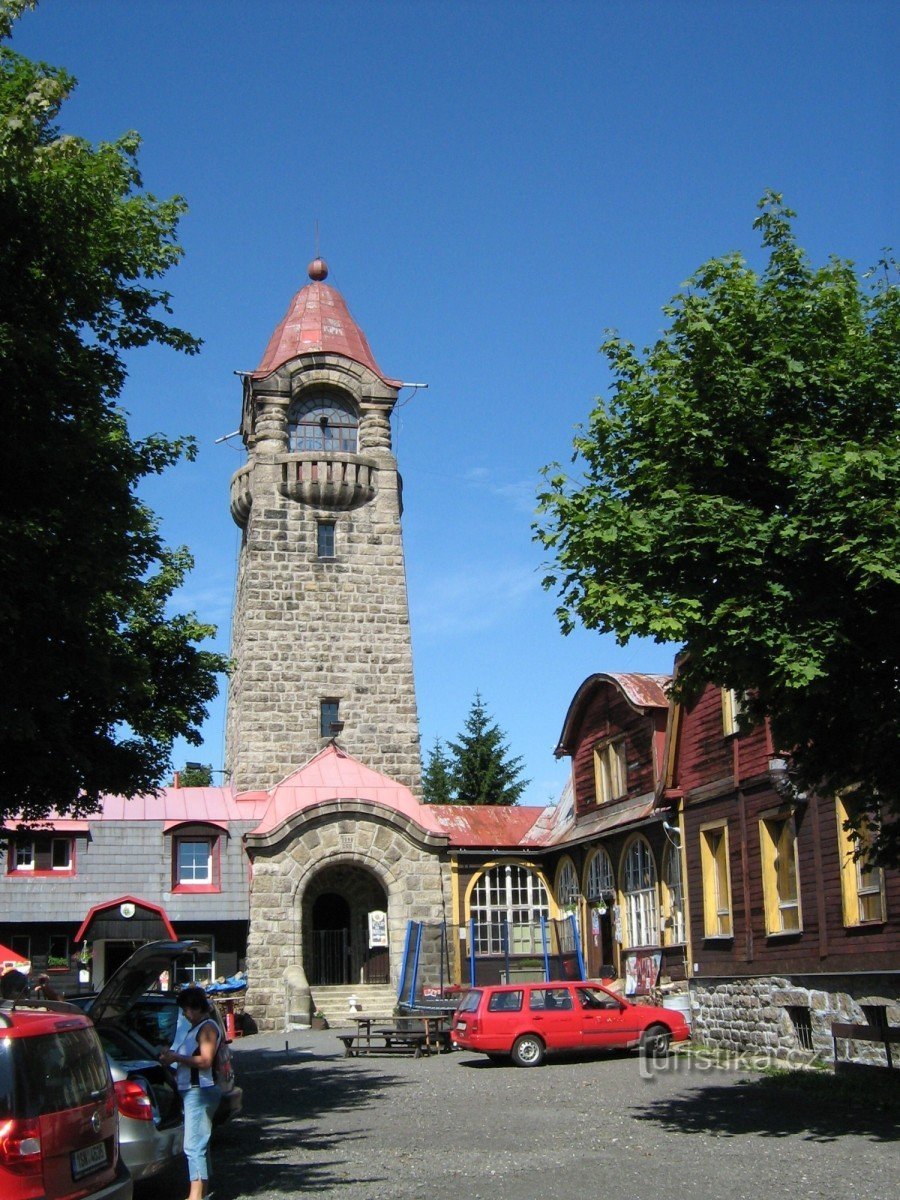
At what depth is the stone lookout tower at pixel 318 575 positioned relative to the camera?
1344 inches

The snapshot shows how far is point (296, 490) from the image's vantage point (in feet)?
116

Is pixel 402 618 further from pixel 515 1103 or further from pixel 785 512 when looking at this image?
pixel 785 512

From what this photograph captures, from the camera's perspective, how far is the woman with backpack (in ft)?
31.9

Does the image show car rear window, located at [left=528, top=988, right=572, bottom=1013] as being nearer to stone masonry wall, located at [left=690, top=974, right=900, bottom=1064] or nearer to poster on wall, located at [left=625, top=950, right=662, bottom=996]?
stone masonry wall, located at [left=690, top=974, right=900, bottom=1064]

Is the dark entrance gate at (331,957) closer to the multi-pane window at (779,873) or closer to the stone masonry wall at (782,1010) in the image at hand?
the stone masonry wall at (782,1010)

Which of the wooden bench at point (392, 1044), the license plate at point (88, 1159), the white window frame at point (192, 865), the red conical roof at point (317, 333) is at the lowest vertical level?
the wooden bench at point (392, 1044)

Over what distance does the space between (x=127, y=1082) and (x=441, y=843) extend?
68.1ft

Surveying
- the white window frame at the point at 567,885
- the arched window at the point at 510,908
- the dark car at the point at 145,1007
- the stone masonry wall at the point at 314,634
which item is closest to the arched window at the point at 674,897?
the white window frame at the point at 567,885

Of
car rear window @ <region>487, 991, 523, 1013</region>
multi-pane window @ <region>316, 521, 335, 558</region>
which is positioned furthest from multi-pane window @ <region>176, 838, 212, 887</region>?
car rear window @ <region>487, 991, 523, 1013</region>

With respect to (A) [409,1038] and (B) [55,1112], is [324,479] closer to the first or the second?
(A) [409,1038]

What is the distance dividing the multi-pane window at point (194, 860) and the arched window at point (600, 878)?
9024 mm

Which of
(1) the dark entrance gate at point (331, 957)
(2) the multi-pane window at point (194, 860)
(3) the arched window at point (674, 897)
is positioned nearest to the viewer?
(3) the arched window at point (674, 897)

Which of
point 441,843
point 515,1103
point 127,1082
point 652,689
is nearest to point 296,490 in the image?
point 441,843

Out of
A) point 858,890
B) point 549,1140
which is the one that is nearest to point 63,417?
point 549,1140
